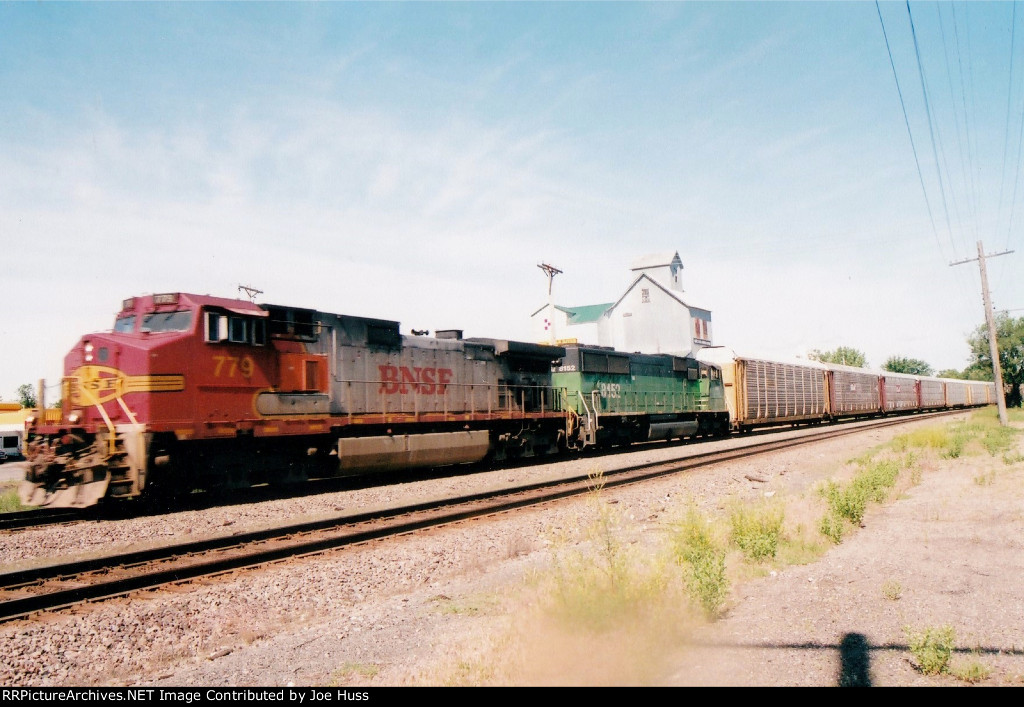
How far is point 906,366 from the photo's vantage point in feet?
398

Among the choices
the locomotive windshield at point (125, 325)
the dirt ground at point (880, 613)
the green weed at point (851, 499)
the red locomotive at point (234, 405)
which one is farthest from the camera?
the locomotive windshield at point (125, 325)

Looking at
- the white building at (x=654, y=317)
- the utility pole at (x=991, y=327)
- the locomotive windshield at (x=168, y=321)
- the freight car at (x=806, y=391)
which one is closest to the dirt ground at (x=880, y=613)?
the locomotive windshield at (x=168, y=321)

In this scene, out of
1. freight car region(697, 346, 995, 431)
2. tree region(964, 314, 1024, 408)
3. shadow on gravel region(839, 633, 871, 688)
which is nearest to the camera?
shadow on gravel region(839, 633, 871, 688)

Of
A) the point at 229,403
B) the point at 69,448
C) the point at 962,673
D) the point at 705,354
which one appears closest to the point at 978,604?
the point at 962,673

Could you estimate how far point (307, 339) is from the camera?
1349 cm

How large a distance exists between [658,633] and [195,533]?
23.2ft

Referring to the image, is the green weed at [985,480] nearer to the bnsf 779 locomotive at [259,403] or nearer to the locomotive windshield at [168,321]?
the bnsf 779 locomotive at [259,403]

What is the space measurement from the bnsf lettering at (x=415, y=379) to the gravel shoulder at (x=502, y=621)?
6275 millimetres

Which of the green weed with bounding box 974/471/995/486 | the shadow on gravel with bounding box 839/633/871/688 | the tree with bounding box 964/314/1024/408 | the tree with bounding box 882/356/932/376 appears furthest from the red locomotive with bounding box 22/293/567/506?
the tree with bounding box 882/356/932/376

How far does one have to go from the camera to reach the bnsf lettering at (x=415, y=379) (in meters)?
15.2

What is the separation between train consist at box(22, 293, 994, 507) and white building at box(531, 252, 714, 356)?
33.6m

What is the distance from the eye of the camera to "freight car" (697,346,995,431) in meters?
29.2

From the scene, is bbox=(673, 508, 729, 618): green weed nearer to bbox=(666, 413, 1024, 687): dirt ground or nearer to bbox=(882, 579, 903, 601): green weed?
bbox=(666, 413, 1024, 687): dirt ground

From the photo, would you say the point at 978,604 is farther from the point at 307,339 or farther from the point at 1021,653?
the point at 307,339
